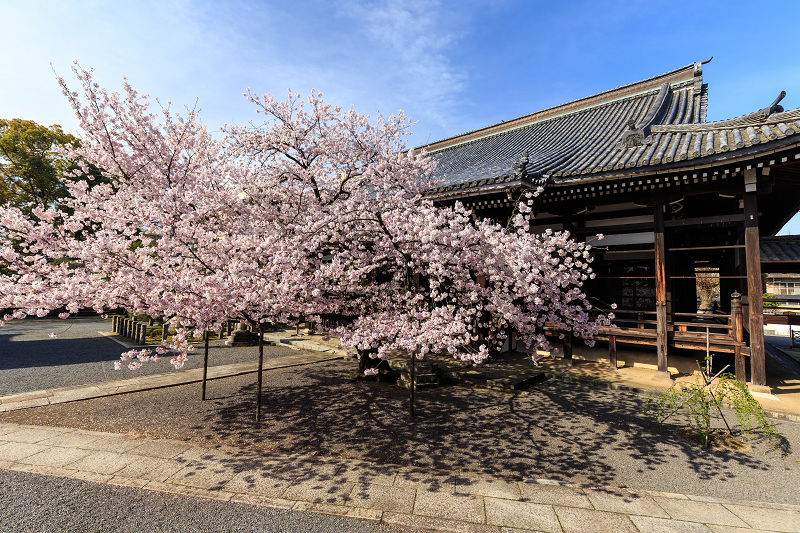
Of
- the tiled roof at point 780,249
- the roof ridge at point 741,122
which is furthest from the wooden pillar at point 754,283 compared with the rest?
the roof ridge at point 741,122

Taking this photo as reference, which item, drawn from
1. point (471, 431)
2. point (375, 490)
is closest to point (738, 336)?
point (471, 431)

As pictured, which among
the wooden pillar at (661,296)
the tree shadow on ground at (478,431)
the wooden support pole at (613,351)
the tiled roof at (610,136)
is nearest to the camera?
the tree shadow on ground at (478,431)

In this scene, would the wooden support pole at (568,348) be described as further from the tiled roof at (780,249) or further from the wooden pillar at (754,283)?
the tiled roof at (780,249)

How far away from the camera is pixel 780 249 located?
869 cm

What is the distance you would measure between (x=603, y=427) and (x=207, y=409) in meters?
7.57

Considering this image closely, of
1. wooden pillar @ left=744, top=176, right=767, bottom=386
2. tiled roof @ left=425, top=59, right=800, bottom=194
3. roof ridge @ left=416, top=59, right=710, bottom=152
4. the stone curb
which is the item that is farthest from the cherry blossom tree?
roof ridge @ left=416, top=59, right=710, bottom=152

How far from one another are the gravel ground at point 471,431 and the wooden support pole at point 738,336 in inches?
78.5

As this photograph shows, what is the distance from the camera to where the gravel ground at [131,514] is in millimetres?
3504

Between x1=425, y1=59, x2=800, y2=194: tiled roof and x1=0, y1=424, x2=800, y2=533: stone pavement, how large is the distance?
6604 millimetres

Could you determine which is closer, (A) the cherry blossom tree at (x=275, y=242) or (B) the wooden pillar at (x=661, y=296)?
(A) the cherry blossom tree at (x=275, y=242)

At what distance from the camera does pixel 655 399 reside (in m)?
7.59

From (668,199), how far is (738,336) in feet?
12.0

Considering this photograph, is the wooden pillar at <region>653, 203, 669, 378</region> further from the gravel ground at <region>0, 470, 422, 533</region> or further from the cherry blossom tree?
the gravel ground at <region>0, 470, 422, 533</region>

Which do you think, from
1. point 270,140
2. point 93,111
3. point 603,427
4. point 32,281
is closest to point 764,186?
point 603,427
